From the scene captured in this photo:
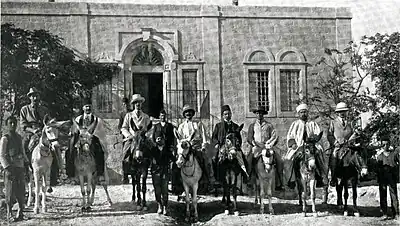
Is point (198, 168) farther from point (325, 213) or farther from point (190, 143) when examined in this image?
point (325, 213)

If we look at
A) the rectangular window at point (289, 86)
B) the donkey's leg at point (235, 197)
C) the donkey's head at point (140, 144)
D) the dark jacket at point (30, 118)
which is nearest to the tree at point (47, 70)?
the dark jacket at point (30, 118)

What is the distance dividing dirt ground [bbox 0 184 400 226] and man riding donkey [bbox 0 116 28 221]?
0.34 metres

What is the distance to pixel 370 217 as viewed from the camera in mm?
11930

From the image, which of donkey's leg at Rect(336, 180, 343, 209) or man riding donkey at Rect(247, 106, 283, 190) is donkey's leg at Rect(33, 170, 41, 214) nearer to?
man riding donkey at Rect(247, 106, 283, 190)

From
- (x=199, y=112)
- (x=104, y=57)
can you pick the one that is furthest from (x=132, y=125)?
(x=104, y=57)

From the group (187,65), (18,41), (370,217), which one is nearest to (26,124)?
(18,41)

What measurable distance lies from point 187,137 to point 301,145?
82.2 inches

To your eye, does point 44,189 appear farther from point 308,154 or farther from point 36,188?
point 308,154

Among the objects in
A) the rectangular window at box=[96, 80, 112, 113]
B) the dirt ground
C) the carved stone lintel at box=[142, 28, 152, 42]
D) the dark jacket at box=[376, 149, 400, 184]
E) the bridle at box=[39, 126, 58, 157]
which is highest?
the carved stone lintel at box=[142, 28, 152, 42]

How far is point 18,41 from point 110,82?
222cm

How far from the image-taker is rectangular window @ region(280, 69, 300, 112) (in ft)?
47.3

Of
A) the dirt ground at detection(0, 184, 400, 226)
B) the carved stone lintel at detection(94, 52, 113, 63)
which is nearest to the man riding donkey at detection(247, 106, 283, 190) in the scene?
the dirt ground at detection(0, 184, 400, 226)

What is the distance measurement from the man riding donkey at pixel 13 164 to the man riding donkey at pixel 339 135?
5.62 meters

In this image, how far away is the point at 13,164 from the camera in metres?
10.8
